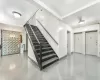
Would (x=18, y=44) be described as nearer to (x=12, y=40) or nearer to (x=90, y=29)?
(x=12, y=40)

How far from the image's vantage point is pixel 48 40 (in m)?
4.53

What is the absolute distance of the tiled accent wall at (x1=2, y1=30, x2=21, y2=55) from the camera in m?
5.54

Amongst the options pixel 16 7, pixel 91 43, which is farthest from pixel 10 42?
pixel 91 43

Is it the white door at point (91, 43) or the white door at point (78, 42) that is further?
the white door at point (78, 42)

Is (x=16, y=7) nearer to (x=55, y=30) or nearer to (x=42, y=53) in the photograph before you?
(x=55, y=30)

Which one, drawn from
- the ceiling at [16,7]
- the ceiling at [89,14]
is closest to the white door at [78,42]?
the ceiling at [89,14]

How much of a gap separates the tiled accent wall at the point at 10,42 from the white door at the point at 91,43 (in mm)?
7000

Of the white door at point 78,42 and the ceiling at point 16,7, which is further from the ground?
the ceiling at point 16,7

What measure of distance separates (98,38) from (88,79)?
4078 millimetres

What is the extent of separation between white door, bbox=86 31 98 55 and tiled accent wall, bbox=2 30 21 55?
7.00 metres

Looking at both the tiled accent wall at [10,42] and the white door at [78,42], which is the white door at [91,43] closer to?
the white door at [78,42]

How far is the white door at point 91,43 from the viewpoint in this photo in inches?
204

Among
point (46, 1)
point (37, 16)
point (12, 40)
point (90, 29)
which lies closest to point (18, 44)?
point (12, 40)

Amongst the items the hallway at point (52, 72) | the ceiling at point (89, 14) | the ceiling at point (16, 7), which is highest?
the ceiling at point (16, 7)
